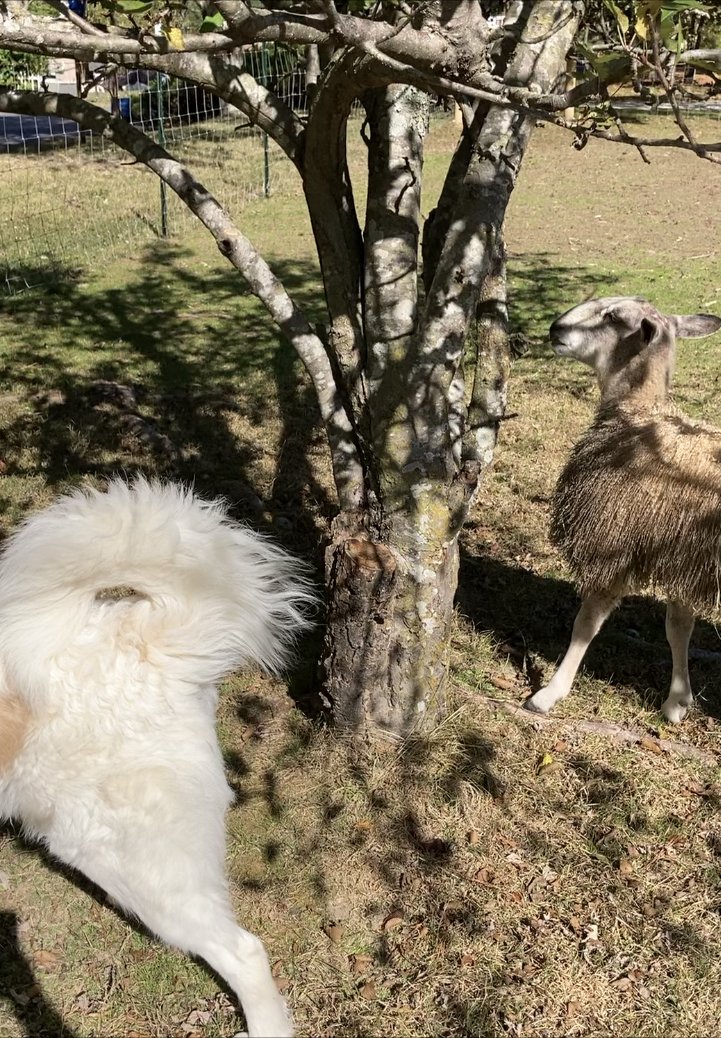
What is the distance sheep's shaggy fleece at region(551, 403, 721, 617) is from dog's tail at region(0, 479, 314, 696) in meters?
1.75

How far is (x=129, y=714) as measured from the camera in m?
2.64

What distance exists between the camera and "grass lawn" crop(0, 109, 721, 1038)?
283 cm

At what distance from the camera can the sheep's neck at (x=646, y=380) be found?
13.9 ft

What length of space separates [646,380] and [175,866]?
3.12 metres

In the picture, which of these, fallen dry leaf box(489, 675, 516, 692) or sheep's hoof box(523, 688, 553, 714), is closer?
sheep's hoof box(523, 688, 553, 714)

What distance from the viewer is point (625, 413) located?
165 inches

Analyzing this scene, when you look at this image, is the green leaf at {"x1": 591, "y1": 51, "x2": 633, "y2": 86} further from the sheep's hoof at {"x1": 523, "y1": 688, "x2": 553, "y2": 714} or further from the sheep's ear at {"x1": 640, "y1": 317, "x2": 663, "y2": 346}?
the sheep's hoof at {"x1": 523, "y1": 688, "x2": 553, "y2": 714}

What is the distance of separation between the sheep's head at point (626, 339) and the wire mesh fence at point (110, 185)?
5.05 meters

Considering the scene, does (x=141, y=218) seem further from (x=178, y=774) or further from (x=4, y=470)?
(x=178, y=774)

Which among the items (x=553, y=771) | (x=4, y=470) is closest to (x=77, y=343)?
(x=4, y=470)

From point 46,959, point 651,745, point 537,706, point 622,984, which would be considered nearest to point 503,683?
point 537,706

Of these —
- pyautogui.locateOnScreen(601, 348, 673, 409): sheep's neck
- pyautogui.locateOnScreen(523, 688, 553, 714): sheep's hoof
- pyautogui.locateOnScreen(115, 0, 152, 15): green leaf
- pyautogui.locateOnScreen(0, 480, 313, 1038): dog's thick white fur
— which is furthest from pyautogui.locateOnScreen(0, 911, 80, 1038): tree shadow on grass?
pyautogui.locateOnScreen(601, 348, 673, 409): sheep's neck

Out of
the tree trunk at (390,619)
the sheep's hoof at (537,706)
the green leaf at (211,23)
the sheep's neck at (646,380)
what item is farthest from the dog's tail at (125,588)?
the sheep's neck at (646,380)

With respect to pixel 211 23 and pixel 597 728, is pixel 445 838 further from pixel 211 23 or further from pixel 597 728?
pixel 211 23
